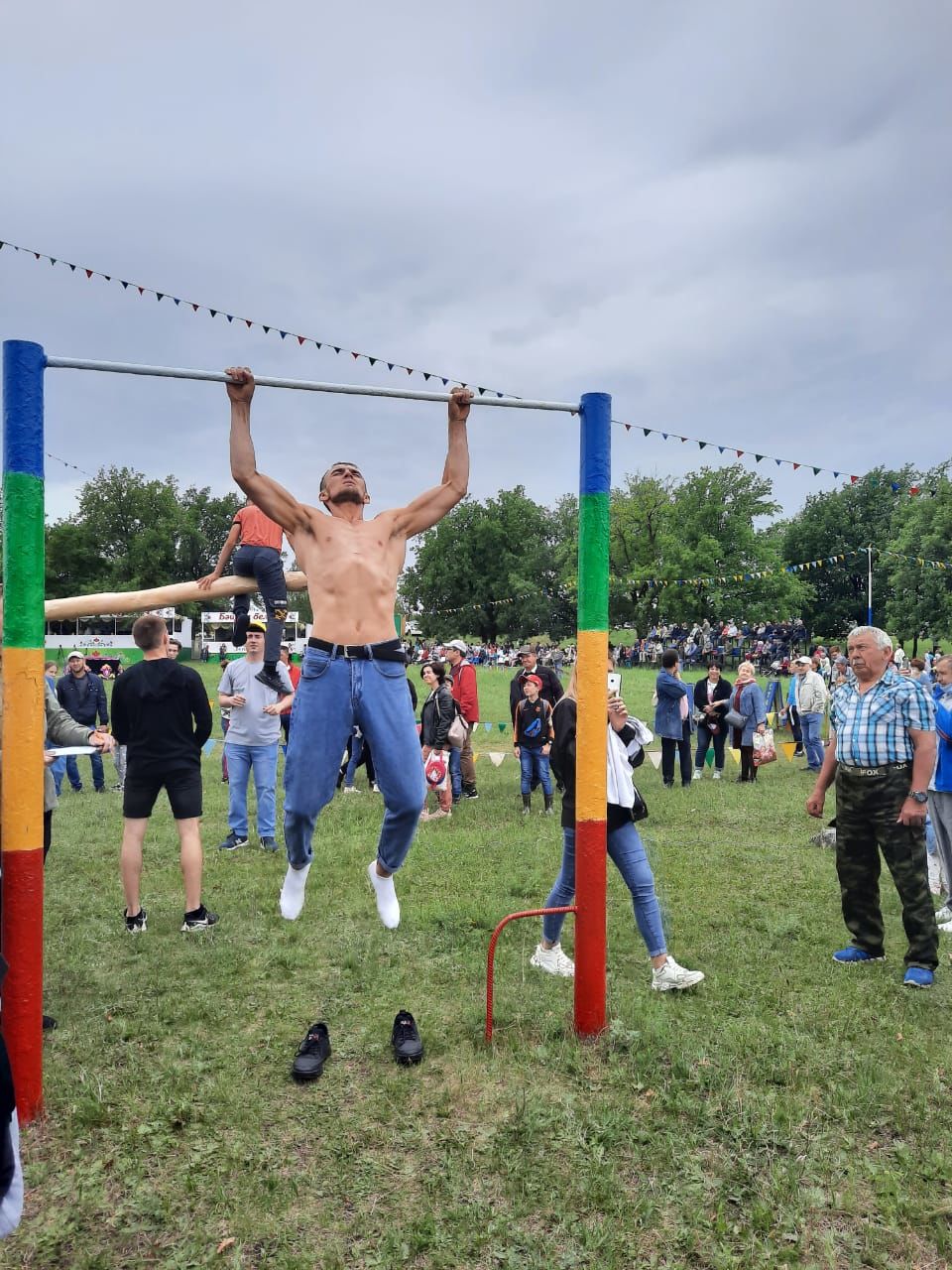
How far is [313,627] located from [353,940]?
9.42 ft

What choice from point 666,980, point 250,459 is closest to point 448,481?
point 250,459

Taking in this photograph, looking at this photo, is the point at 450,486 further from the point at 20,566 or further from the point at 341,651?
the point at 20,566

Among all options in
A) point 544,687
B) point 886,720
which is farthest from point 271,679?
point 544,687

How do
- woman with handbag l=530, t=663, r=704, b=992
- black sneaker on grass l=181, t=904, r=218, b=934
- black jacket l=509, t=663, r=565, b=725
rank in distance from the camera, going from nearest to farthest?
1. woman with handbag l=530, t=663, r=704, b=992
2. black sneaker on grass l=181, t=904, r=218, b=934
3. black jacket l=509, t=663, r=565, b=725

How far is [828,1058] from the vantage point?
3938mm

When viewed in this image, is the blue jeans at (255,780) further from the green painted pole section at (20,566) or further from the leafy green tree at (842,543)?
the leafy green tree at (842,543)

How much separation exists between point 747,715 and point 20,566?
1021 cm

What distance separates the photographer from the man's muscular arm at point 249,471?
3664 mm

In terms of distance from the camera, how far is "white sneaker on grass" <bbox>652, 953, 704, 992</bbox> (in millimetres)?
4684

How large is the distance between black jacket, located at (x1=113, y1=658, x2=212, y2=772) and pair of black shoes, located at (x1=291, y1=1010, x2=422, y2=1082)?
2.28 m

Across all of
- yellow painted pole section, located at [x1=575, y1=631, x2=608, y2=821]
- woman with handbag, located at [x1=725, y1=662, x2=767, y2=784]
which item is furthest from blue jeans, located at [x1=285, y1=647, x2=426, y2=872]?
woman with handbag, located at [x1=725, y1=662, x2=767, y2=784]

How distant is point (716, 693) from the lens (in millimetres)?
12016

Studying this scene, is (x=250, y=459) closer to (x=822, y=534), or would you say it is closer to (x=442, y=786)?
(x=442, y=786)

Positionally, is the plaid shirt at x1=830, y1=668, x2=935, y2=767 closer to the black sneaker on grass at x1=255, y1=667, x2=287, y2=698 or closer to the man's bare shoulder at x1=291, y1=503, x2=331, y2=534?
the man's bare shoulder at x1=291, y1=503, x2=331, y2=534
